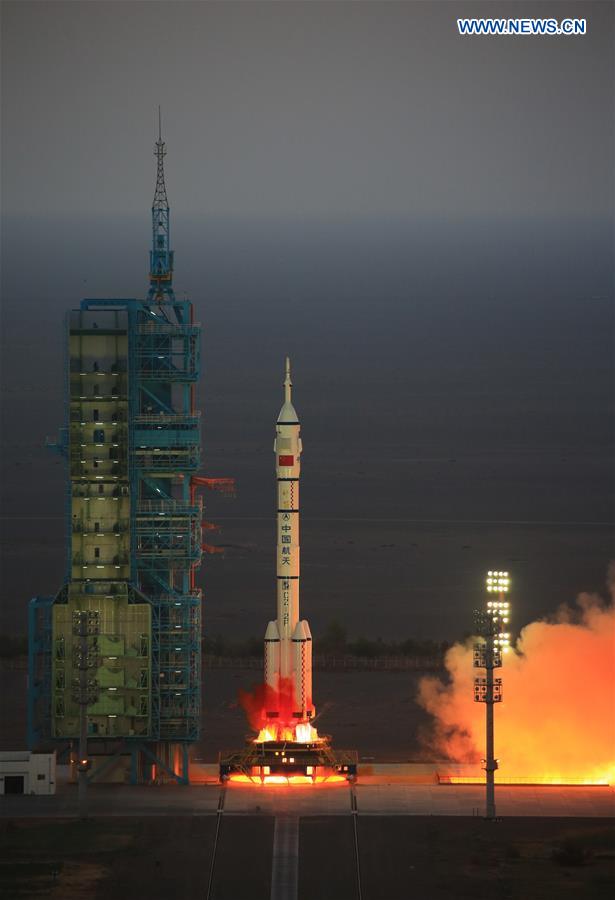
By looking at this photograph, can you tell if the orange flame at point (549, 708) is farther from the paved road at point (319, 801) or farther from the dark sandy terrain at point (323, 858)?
the dark sandy terrain at point (323, 858)

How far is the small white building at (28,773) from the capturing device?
234 ft

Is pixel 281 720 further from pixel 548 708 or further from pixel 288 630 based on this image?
pixel 548 708

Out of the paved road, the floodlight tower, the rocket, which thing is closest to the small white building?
the paved road

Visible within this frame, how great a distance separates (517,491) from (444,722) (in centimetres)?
8240

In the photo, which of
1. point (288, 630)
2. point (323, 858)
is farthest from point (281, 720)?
point (323, 858)

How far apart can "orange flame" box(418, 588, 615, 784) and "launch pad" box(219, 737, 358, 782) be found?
213 inches

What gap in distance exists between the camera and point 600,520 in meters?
153

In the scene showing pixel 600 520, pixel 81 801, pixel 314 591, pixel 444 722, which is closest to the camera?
pixel 81 801

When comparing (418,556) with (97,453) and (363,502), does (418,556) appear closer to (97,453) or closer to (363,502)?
(363,502)

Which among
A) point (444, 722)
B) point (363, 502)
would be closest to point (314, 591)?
point (363, 502)

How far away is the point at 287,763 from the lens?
73125 millimetres

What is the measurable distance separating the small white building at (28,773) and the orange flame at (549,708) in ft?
46.1

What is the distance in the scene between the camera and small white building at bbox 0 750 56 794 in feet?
234

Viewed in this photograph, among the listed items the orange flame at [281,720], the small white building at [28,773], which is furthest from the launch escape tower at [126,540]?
the orange flame at [281,720]
